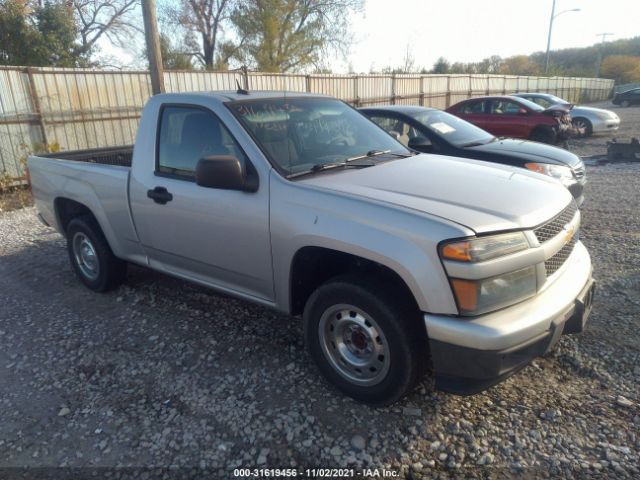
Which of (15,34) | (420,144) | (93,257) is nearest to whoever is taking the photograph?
(93,257)

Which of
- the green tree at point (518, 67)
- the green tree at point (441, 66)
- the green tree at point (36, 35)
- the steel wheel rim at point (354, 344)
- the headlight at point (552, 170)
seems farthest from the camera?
the green tree at point (518, 67)

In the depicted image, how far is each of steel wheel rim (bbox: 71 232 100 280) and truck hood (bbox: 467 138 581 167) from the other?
473cm

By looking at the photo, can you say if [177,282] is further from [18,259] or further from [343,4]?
[343,4]

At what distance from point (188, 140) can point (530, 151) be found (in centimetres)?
471

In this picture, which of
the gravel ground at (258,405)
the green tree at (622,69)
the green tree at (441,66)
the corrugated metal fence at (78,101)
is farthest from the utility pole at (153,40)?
the green tree at (622,69)

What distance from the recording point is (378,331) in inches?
108

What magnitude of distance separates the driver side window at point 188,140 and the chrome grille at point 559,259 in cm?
209

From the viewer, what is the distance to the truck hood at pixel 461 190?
8.52 feet

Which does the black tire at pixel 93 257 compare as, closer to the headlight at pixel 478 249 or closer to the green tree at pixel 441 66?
the headlight at pixel 478 249

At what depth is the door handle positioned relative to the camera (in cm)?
369

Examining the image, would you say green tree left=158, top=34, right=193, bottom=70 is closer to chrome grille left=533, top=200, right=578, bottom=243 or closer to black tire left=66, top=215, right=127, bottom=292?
black tire left=66, top=215, right=127, bottom=292

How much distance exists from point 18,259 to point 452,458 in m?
5.63

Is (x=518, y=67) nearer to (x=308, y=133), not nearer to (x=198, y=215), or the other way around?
(x=308, y=133)

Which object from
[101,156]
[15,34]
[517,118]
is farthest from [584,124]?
[15,34]
